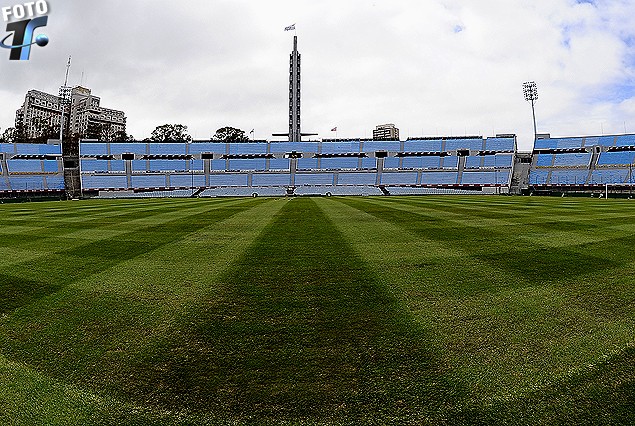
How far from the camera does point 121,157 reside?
71.8 metres

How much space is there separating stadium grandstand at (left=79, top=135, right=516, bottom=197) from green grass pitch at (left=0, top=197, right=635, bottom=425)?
58157mm

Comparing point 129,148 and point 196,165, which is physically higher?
point 129,148

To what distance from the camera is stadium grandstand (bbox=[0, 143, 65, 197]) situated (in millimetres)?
60506

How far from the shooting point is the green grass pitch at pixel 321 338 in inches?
114

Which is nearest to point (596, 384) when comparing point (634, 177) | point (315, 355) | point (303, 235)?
point (315, 355)

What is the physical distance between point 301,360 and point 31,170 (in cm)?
7443

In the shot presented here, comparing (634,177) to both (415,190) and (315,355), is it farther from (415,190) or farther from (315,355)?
(315,355)

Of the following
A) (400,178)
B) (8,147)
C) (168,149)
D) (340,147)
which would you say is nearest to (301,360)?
(400,178)

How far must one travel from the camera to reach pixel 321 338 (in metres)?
4.09

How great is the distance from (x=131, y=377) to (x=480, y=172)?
71.4m

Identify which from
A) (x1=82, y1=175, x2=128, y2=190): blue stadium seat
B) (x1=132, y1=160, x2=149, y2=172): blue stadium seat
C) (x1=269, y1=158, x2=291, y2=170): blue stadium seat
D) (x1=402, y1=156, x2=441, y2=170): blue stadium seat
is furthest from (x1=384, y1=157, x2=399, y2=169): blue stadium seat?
(x1=82, y1=175, x2=128, y2=190): blue stadium seat

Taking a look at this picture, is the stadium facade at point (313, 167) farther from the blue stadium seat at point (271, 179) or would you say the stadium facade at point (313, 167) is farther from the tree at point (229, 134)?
the tree at point (229, 134)

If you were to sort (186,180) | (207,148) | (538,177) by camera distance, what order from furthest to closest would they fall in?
(207,148) < (186,180) < (538,177)

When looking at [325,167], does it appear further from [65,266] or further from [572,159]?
[65,266]
